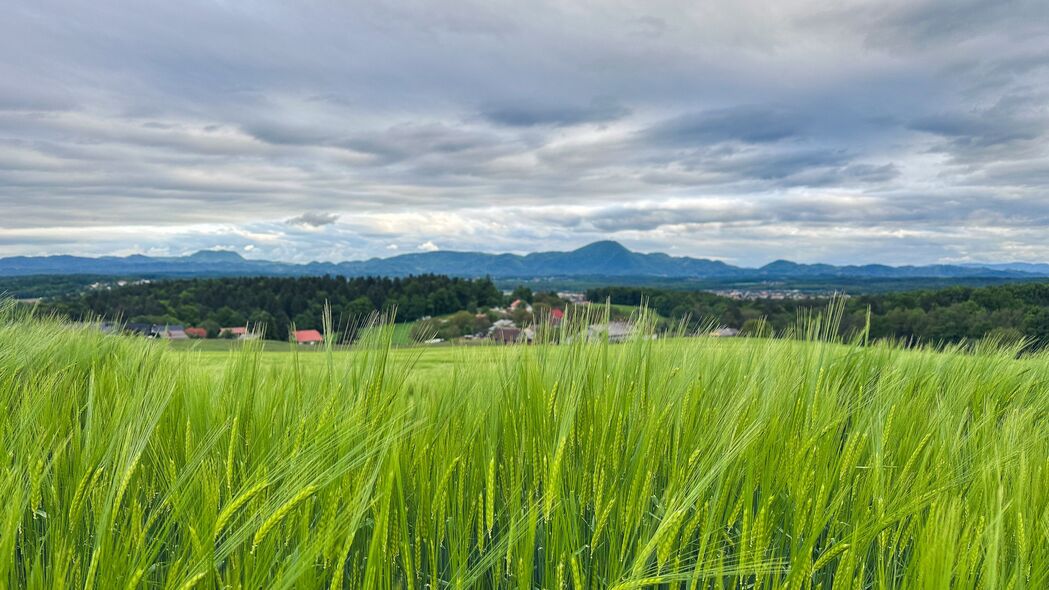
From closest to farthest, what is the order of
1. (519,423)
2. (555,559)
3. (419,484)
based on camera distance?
(555,559)
(419,484)
(519,423)

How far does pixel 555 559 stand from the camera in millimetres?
1268

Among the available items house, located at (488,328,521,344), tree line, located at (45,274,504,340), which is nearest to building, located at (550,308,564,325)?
house, located at (488,328,521,344)

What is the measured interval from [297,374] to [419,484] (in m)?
0.70

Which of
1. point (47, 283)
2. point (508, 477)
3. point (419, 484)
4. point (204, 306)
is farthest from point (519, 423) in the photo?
point (47, 283)

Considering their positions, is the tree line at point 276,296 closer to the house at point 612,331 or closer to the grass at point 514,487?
the house at point 612,331

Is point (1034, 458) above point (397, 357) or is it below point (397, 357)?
below

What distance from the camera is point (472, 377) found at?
2.07 metres

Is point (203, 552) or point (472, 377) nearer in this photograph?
point (203, 552)

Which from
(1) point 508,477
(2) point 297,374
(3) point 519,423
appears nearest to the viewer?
(1) point 508,477

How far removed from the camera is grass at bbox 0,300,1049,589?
3.61 ft

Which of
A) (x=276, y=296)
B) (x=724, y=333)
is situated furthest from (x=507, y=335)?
(x=276, y=296)

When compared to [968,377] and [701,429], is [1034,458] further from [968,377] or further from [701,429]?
[968,377]

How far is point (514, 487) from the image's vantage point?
4.60 feet

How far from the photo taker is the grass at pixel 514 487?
3.61 feet
